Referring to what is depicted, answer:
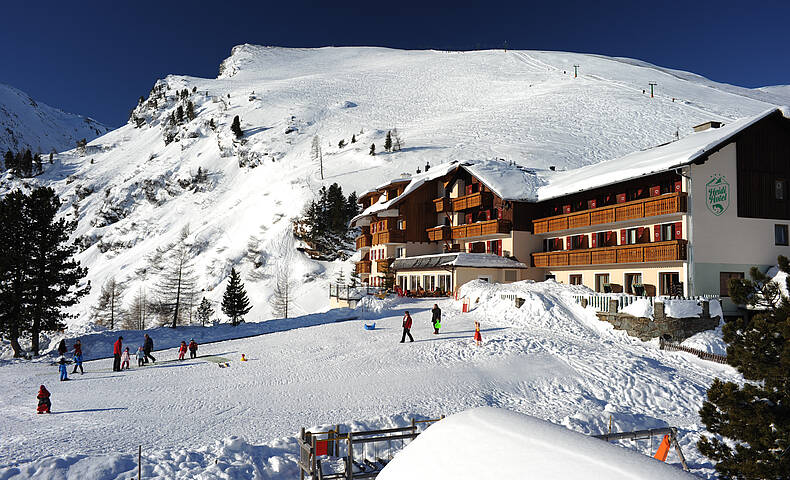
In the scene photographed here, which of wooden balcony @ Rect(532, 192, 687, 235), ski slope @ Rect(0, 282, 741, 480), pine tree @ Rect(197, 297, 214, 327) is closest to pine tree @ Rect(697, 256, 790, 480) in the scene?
ski slope @ Rect(0, 282, 741, 480)

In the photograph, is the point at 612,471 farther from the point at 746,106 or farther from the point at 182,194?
the point at 746,106

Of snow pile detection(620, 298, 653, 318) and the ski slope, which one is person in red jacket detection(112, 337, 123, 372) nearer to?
the ski slope

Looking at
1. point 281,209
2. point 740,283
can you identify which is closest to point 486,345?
point 740,283

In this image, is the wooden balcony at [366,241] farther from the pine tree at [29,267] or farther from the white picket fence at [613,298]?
the white picket fence at [613,298]

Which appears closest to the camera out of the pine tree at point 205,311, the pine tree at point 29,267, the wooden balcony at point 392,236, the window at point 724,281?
the window at point 724,281

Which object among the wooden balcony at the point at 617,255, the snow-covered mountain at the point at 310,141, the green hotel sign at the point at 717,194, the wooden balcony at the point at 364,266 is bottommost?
the wooden balcony at the point at 364,266

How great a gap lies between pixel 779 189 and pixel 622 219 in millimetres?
9121

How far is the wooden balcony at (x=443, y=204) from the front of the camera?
4912 centimetres

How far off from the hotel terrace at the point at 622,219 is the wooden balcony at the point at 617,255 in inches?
2.7

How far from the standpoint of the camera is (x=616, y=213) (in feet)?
111

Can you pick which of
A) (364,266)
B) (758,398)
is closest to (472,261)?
(364,266)

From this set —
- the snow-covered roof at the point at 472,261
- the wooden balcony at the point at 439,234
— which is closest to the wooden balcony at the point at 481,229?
the wooden balcony at the point at 439,234

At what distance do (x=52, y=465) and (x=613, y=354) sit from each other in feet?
66.4

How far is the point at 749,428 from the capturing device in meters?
9.45
